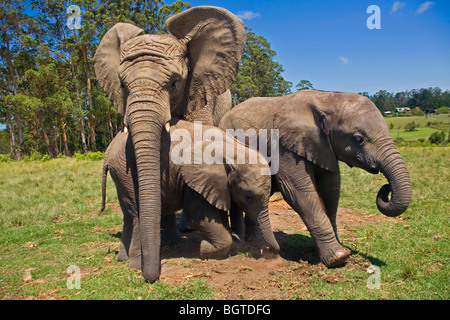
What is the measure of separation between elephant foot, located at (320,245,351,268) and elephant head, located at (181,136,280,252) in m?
0.64

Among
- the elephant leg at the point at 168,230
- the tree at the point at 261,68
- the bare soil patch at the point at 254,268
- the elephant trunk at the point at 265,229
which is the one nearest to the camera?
the bare soil patch at the point at 254,268

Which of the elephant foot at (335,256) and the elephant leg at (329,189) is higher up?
the elephant leg at (329,189)

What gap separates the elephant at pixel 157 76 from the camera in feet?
13.7

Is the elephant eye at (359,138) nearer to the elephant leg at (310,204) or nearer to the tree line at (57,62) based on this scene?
the elephant leg at (310,204)

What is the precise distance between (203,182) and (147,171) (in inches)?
30.5

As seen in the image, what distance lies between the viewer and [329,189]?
493 cm

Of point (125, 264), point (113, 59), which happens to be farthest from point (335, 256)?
point (113, 59)

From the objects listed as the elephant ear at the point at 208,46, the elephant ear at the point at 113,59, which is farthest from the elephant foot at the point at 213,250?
the elephant ear at the point at 113,59

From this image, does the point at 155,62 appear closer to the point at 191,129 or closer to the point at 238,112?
the point at 191,129

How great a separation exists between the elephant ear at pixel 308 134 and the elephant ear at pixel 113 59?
7.60 ft

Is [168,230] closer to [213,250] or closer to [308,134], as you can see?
[213,250]

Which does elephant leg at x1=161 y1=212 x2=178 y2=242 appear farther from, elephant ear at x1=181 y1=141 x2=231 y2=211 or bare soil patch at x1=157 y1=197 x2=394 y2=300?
elephant ear at x1=181 y1=141 x2=231 y2=211

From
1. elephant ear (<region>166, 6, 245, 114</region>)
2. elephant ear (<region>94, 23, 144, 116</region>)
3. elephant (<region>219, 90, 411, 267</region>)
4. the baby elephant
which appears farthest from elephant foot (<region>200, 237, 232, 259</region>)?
elephant ear (<region>94, 23, 144, 116</region>)

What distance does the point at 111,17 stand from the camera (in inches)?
1217
